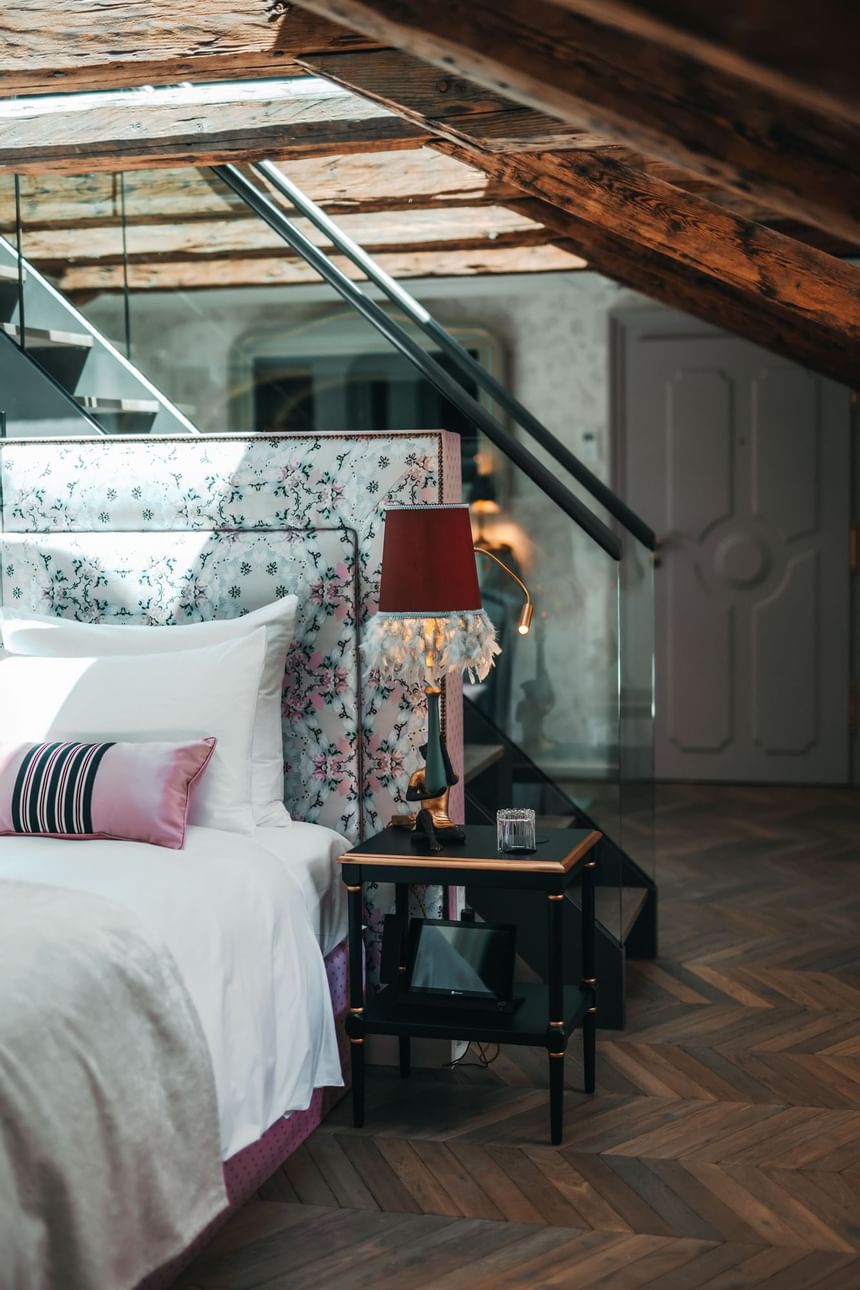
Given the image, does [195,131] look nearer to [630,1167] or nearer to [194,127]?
[194,127]

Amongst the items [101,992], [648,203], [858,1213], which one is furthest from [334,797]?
[648,203]

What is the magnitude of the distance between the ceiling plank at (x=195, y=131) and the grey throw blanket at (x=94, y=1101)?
2.14m

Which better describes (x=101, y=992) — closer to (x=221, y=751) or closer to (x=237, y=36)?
(x=221, y=751)

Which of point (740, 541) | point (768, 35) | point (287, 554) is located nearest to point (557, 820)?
point (287, 554)

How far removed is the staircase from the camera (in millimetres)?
3914

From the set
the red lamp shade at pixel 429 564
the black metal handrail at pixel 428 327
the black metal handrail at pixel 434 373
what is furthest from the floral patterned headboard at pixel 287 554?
the black metal handrail at pixel 428 327

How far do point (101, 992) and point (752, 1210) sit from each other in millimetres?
1303

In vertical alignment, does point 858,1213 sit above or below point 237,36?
below

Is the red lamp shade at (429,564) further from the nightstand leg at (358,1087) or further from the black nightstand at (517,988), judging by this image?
the nightstand leg at (358,1087)

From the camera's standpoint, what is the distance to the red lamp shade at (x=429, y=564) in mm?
2949

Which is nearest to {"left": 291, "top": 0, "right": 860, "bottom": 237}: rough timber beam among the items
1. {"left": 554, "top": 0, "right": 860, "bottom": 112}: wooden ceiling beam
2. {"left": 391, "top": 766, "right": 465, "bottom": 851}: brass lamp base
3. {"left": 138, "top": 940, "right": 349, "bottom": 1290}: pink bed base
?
{"left": 554, "top": 0, "right": 860, "bottom": 112}: wooden ceiling beam

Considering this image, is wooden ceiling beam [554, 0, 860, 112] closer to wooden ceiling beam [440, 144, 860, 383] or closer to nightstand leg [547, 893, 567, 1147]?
nightstand leg [547, 893, 567, 1147]

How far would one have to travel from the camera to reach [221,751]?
302 cm

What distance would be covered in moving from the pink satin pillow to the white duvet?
0.14 feet
